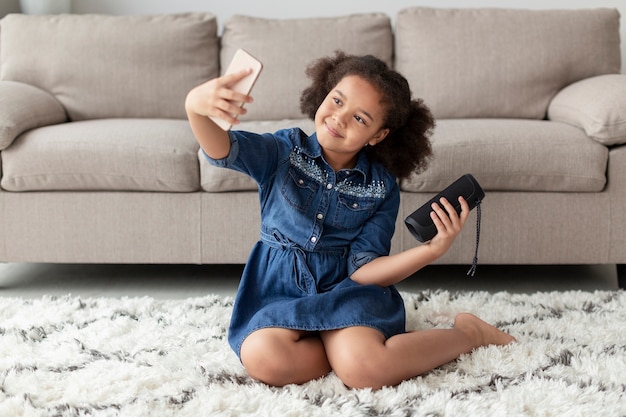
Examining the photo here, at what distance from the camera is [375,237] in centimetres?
154

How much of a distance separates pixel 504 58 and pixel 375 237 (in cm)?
131

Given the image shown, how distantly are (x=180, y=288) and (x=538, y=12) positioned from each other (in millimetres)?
1592

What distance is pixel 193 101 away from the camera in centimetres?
124

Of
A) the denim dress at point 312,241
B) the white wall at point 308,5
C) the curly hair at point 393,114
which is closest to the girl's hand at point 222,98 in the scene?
the denim dress at point 312,241

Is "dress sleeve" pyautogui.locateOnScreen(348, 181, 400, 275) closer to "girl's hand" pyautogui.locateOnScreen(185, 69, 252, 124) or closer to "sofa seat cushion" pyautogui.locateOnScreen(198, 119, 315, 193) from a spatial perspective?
"girl's hand" pyautogui.locateOnScreen(185, 69, 252, 124)

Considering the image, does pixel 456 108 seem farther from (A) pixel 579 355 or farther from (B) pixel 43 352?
(B) pixel 43 352

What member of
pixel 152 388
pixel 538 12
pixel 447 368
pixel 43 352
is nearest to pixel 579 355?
pixel 447 368

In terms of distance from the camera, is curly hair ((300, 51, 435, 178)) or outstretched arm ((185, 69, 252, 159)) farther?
curly hair ((300, 51, 435, 178))

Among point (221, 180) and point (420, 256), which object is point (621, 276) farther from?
point (221, 180)

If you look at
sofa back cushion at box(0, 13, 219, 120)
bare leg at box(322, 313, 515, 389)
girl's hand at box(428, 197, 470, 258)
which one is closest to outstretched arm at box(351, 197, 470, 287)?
girl's hand at box(428, 197, 470, 258)

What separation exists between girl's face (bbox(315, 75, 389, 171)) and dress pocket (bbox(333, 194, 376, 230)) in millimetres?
107

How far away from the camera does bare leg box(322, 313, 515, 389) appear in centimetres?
134

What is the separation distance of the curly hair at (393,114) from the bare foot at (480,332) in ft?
1.10

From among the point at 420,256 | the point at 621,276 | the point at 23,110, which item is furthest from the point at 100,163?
the point at 621,276
